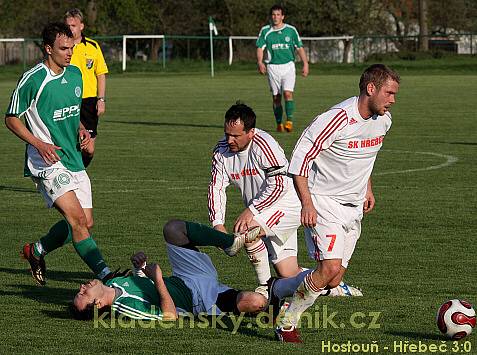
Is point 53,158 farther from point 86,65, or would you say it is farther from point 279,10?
point 279,10

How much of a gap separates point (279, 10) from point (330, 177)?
16.2 m

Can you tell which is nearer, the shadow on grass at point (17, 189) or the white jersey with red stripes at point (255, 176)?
the white jersey with red stripes at point (255, 176)

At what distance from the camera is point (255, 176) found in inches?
339

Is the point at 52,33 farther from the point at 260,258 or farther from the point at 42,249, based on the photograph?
the point at 260,258

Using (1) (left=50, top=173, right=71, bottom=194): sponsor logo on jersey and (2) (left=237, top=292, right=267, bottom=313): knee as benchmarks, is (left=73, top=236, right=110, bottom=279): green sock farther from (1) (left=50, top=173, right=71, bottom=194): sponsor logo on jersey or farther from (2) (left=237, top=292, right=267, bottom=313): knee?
(2) (left=237, top=292, right=267, bottom=313): knee

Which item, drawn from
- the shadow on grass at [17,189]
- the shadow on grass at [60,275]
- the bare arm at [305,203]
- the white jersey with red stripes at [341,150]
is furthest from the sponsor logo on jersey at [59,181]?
the shadow on grass at [17,189]

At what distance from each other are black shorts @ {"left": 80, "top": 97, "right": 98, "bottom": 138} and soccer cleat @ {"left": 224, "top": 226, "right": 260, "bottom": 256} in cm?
618

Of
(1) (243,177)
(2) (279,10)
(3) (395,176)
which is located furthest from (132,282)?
(2) (279,10)

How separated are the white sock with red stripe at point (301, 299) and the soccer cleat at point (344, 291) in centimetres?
139

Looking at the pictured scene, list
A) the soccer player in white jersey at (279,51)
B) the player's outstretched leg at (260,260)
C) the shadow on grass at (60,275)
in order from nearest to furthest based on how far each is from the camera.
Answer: the player's outstretched leg at (260,260) → the shadow on grass at (60,275) → the soccer player in white jersey at (279,51)

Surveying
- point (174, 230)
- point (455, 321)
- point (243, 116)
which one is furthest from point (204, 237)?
point (455, 321)

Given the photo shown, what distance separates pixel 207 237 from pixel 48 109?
6.36 feet

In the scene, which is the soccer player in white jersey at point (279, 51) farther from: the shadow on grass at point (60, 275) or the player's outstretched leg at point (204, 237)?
the player's outstretched leg at point (204, 237)

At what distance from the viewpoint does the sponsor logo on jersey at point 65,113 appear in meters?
9.21
